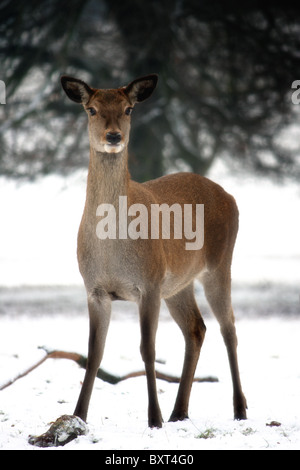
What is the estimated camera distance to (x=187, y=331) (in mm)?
5859

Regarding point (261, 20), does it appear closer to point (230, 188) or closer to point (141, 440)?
point (230, 188)

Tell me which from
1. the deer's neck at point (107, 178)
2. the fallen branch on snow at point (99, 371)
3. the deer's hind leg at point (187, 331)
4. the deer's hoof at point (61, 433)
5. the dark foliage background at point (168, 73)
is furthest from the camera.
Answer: the dark foliage background at point (168, 73)

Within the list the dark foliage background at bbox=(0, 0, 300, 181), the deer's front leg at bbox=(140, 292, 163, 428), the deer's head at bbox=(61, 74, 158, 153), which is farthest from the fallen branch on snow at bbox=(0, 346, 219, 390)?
the dark foliage background at bbox=(0, 0, 300, 181)

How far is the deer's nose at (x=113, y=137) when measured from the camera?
478cm

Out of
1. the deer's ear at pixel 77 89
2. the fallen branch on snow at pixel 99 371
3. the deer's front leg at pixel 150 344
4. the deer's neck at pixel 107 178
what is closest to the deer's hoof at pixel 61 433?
the deer's front leg at pixel 150 344

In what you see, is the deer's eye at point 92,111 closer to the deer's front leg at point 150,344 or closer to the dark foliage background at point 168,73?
the deer's front leg at point 150,344

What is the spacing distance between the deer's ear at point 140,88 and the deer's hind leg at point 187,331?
1723 mm

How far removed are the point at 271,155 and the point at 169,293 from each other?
11432 mm

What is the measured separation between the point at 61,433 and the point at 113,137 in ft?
6.51

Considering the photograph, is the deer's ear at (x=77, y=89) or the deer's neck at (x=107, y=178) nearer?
the deer's neck at (x=107, y=178)

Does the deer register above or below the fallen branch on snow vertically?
above

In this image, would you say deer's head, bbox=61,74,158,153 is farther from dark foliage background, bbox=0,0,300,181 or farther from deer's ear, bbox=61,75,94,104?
dark foliage background, bbox=0,0,300,181

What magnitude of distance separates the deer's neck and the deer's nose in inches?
8.0

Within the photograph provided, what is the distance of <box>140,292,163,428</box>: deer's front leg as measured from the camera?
4.84m
